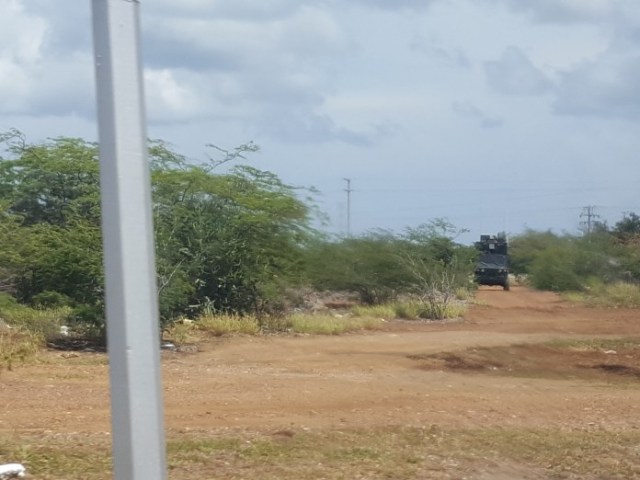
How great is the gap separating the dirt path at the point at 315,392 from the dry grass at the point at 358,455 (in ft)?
2.28

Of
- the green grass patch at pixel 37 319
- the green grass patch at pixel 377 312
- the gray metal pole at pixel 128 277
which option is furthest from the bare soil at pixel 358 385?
the gray metal pole at pixel 128 277

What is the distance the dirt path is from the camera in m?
10.5

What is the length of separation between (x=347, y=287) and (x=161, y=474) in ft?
98.4

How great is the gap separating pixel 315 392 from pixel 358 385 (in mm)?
1057

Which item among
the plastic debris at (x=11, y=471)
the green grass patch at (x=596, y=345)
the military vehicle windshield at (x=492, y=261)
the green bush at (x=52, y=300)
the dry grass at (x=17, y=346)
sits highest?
the military vehicle windshield at (x=492, y=261)

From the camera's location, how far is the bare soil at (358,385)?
34.5 feet

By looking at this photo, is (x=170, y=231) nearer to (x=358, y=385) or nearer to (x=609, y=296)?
(x=358, y=385)

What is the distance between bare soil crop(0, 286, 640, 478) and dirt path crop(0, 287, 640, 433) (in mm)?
20

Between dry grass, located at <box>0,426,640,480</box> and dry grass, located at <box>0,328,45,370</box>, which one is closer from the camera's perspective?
dry grass, located at <box>0,426,640,480</box>

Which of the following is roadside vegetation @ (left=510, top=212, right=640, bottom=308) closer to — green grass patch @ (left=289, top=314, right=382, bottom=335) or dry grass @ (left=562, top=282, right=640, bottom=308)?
dry grass @ (left=562, top=282, right=640, bottom=308)

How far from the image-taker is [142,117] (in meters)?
3.85

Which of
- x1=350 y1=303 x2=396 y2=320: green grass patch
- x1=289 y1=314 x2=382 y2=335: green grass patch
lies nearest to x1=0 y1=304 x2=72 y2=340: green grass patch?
x1=289 y1=314 x2=382 y2=335: green grass patch

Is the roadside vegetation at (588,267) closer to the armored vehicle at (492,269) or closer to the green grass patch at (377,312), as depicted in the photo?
the armored vehicle at (492,269)

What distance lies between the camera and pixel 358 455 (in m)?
8.45
